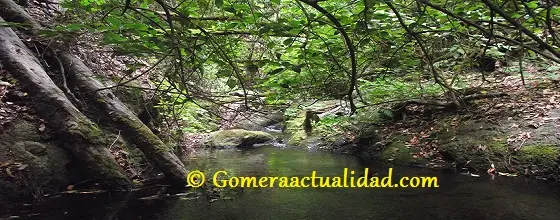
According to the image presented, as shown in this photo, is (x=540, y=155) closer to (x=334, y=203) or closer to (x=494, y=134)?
(x=494, y=134)

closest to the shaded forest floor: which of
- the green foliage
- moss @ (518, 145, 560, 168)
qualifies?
moss @ (518, 145, 560, 168)

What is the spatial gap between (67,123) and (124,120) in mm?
819

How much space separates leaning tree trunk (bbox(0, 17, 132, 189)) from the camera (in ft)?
15.8

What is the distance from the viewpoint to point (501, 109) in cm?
705

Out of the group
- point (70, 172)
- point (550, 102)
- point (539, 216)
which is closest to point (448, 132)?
point (550, 102)

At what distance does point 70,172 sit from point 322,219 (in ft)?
10.6

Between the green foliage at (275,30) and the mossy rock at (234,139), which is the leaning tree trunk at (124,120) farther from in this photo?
the mossy rock at (234,139)

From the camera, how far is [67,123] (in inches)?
189

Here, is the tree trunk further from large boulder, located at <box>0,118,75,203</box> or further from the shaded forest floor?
the shaded forest floor

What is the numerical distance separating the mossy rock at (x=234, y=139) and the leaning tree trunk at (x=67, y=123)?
639 cm

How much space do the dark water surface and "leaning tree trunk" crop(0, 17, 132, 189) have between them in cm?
31

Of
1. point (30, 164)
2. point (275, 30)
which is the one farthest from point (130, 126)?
point (275, 30)

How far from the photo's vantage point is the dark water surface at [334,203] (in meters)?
4.08

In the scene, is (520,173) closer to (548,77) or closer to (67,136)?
(548,77)
